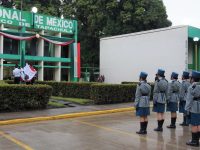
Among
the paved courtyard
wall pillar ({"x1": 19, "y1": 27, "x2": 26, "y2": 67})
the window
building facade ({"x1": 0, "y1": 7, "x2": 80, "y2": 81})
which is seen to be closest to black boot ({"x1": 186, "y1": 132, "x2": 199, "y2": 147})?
the paved courtyard

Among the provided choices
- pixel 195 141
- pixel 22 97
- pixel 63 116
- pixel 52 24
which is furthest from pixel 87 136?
pixel 52 24

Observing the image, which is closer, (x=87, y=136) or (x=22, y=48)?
(x=87, y=136)

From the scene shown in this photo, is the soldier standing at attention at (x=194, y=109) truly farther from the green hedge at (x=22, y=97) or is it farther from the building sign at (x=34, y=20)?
the building sign at (x=34, y=20)

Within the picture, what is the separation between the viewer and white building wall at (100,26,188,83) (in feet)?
106

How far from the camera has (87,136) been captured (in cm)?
1026

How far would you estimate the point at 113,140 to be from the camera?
383 inches

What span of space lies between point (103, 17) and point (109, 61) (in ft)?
26.5

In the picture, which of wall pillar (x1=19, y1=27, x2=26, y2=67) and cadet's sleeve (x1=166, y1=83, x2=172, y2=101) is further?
wall pillar (x1=19, y1=27, x2=26, y2=67)

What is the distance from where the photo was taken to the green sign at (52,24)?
35.7 metres

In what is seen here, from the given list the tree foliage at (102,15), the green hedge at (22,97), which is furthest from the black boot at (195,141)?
the tree foliage at (102,15)

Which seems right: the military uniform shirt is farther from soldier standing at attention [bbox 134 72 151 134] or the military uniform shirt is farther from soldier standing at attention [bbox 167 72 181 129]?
soldier standing at attention [bbox 167 72 181 129]

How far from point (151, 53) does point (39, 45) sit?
443 inches

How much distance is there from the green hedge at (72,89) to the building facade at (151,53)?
1247cm

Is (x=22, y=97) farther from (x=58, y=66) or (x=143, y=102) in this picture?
(x=58, y=66)
